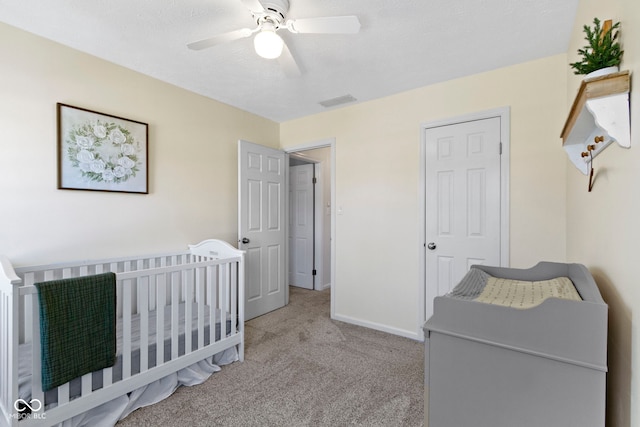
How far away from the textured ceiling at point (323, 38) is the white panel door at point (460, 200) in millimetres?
519

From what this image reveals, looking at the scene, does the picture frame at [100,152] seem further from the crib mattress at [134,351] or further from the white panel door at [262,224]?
the crib mattress at [134,351]

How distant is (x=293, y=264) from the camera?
15.6ft

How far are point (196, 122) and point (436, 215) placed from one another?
7.93 ft

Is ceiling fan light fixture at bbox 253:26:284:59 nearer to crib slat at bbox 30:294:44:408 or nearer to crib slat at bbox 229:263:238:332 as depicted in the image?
crib slat at bbox 229:263:238:332

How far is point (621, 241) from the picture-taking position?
2.98 feet

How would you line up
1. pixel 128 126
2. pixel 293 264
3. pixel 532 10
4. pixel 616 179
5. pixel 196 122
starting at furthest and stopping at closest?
1. pixel 293 264
2. pixel 196 122
3. pixel 128 126
4. pixel 532 10
5. pixel 616 179

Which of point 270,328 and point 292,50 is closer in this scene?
point 292,50

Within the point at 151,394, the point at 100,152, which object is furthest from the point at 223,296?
the point at 100,152

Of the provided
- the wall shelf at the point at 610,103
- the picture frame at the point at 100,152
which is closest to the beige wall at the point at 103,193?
the picture frame at the point at 100,152

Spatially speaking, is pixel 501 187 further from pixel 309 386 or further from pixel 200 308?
pixel 200 308

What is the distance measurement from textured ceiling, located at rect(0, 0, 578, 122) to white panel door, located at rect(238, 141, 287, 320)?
2.71 ft

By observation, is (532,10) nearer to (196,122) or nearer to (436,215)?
(436,215)

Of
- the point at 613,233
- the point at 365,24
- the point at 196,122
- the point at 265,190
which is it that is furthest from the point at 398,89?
the point at 613,233

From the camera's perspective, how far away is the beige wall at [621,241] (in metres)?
0.80
